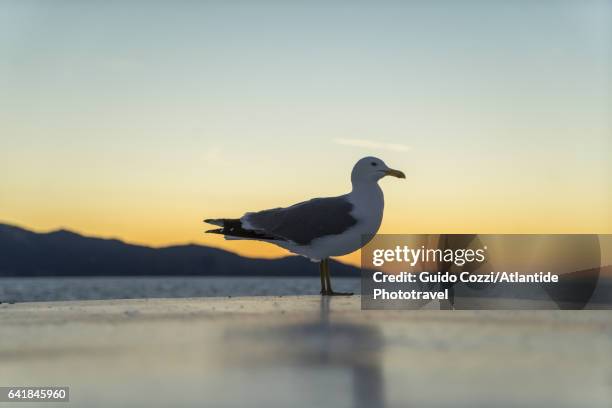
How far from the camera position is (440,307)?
39.0ft

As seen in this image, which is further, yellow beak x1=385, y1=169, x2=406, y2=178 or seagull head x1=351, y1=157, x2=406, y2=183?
yellow beak x1=385, y1=169, x2=406, y2=178

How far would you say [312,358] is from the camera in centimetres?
630

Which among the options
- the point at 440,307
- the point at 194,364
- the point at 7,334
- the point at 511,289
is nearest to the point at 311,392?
the point at 194,364

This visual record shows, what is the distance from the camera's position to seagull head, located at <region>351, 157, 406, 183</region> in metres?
13.7

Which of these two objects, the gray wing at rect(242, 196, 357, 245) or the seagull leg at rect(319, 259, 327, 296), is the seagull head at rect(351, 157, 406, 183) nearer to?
the gray wing at rect(242, 196, 357, 245)

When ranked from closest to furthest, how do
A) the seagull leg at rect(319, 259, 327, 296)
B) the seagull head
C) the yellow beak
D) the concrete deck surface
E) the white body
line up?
the concrete deck surface
the white body
the seagull head
the yellow beak
the seagull leg at rect(319, 259, 327, 296)

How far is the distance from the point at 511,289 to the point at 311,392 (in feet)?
28.3

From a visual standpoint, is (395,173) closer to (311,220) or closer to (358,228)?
(358,228)

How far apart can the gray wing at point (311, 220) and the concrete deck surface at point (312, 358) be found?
9.26ft

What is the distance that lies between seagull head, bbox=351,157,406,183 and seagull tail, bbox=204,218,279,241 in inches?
84.1

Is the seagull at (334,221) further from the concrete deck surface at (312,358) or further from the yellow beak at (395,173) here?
the concrete deck surface at (312,358)

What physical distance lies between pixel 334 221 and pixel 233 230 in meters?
2.34

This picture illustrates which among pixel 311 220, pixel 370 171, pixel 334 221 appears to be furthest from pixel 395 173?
pixel 311 220

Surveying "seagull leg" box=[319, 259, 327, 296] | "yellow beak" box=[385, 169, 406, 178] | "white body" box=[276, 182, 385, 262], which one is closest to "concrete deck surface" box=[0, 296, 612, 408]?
"white body" box=[276, 182, 385, 262]
